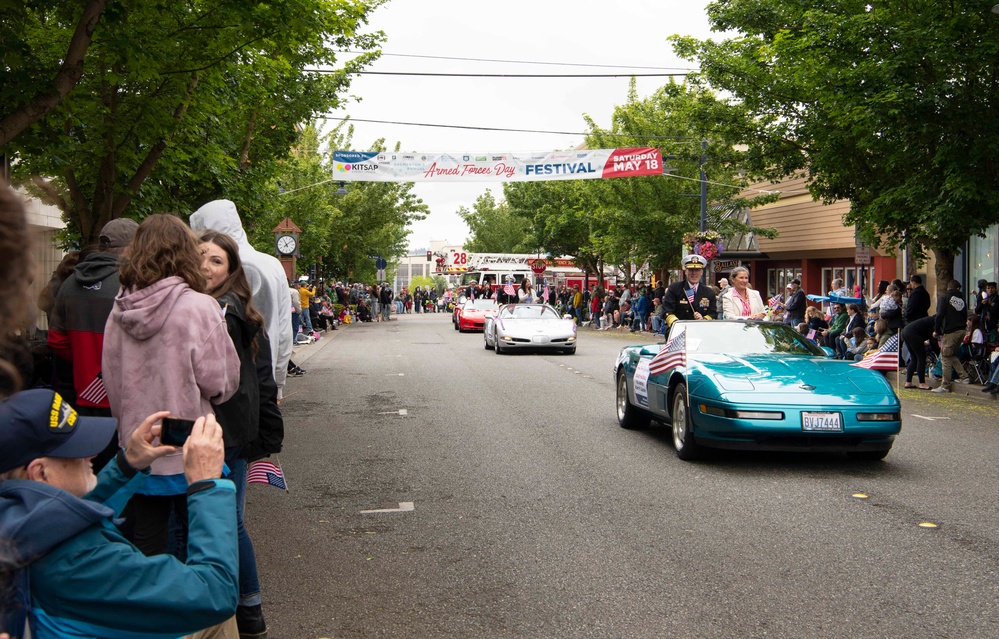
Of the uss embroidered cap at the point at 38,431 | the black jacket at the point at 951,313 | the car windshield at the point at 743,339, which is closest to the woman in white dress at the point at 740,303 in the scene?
the car windshield at the point at 743,339

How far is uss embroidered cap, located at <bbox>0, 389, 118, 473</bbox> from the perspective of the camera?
1924mm

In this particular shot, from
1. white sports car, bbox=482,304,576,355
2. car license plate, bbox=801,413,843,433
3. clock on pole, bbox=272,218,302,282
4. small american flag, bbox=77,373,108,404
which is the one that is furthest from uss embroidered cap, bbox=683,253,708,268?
clock on pole, bbox=272,218,302,282

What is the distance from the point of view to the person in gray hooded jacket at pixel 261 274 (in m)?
4.94

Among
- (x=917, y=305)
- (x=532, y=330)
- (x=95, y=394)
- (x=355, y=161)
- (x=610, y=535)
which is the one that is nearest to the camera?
(x=95, y=394)

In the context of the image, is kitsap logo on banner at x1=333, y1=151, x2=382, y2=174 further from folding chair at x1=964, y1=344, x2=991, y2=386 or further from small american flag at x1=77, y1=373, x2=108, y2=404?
small american flag at x1=77, y1=373, x2=108, y2=404

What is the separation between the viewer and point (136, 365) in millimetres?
3822

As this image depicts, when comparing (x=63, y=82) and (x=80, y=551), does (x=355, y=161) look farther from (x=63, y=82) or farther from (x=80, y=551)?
(x=80, y=551)

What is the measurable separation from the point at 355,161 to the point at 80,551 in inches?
1070

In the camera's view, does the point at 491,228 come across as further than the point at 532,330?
Yes

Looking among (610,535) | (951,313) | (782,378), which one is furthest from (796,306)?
(610,535)

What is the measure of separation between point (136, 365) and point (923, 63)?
1476 cm

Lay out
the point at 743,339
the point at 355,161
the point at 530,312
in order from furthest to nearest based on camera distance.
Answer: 1. the point at 355,161
2. the point at 530,312
3. the point at 743,339

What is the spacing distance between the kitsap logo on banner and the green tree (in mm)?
50539

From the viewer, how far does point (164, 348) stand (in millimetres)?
3773
